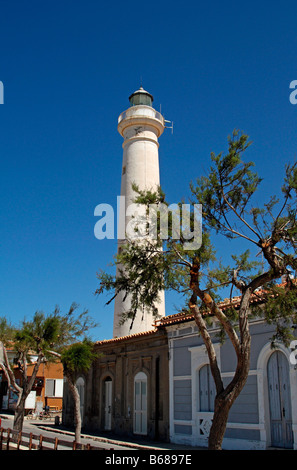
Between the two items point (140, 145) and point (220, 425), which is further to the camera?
point (140, 145)

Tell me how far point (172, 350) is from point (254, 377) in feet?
14.8

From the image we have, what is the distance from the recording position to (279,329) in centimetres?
1024

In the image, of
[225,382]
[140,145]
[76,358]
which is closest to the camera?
[76,358]

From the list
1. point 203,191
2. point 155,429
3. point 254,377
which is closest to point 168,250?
point 203,191

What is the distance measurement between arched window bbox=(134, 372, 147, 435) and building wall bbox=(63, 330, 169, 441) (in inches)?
5.5

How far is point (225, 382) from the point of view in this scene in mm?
15461

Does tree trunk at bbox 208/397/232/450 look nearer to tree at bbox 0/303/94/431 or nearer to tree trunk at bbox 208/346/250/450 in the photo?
tree trunk at bbox 208/346/250/450

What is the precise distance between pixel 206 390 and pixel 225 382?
1139 millimetres

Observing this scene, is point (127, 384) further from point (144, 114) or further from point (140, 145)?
point (144, 114)

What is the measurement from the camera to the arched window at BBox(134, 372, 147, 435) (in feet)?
63.3

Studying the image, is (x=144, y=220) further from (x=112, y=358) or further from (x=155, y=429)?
(x=112, y=358)

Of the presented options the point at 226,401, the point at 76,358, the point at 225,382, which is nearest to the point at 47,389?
the point at 76,358

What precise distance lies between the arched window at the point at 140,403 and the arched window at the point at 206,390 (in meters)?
3.77

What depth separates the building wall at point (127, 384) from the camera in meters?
18.5
